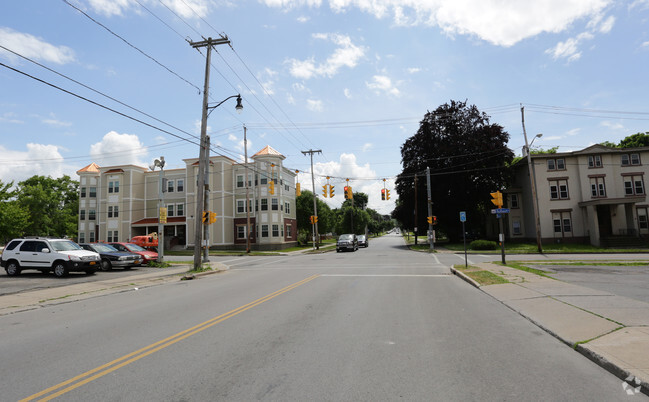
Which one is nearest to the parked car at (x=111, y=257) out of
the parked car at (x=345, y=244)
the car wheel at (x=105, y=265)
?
the car wheel at (x=105, y=265)

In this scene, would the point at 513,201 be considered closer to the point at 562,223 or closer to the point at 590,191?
the point at 562,223

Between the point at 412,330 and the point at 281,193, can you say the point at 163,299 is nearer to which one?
the point at 412,330

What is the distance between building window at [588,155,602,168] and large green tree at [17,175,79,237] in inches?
2857

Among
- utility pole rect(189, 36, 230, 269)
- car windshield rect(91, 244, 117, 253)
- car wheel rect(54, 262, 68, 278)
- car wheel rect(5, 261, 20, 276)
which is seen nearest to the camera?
car wheel rect(54, 262, 68, 278)

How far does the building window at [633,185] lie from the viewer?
38.8 m

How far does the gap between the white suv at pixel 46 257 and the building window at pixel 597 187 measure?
45.6 metres

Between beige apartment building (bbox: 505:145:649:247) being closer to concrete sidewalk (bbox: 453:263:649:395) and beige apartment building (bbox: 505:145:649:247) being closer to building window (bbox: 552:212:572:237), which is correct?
building window (bbox: 552:212:572:237)

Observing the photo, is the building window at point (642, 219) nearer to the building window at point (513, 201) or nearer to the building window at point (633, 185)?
the building window at point (633, 185)

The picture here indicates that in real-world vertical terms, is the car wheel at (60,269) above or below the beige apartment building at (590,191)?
below

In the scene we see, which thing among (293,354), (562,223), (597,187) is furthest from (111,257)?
(597,187)

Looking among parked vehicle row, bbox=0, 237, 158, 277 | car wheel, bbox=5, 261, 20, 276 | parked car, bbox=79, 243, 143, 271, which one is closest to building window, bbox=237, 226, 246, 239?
parked car, bbox=79, 243, 143, 271

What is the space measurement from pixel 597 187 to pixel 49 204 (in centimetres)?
7865

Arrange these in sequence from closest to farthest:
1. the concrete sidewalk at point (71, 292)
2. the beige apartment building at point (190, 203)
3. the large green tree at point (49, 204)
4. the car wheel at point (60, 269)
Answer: the concrete sidewalk at point (71, 292) < the car wheel at point (60, 269) < the beige apartment building at point (190, 203) < the large green tree at point (49, 204)

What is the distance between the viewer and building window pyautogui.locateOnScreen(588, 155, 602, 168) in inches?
1549
